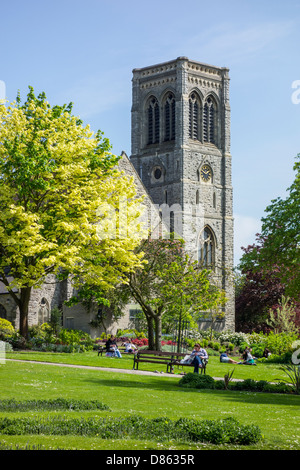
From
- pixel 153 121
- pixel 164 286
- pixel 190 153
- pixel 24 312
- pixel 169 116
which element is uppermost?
pixel 169 116

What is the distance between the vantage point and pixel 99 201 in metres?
26.5

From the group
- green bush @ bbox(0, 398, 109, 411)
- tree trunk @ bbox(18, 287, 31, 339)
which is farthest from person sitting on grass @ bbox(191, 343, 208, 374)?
tree trunk @ bbox(18, 287, 31, 339)

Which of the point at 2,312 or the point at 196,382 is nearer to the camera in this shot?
Answer: the point at 196,382

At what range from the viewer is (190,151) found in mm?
63156

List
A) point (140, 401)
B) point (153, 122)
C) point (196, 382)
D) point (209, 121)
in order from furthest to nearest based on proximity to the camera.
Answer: point (153, 122)
point (209, 121)
point (196, 382)
point (140, 401)

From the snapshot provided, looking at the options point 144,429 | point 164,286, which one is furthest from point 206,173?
point 144,429

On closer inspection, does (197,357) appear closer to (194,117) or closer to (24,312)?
(24,312)

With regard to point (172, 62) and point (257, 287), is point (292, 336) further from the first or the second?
point (172, 62)

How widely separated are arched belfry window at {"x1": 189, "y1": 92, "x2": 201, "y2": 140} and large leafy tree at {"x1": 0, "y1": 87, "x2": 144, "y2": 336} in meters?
36.5

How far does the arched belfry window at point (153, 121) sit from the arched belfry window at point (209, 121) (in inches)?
197

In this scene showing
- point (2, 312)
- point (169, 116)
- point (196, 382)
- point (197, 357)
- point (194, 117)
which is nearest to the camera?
point (196, 382)

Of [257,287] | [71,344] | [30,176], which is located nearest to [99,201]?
[30,176]

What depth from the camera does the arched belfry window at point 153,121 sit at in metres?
66.2

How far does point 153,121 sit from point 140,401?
54.8 m
